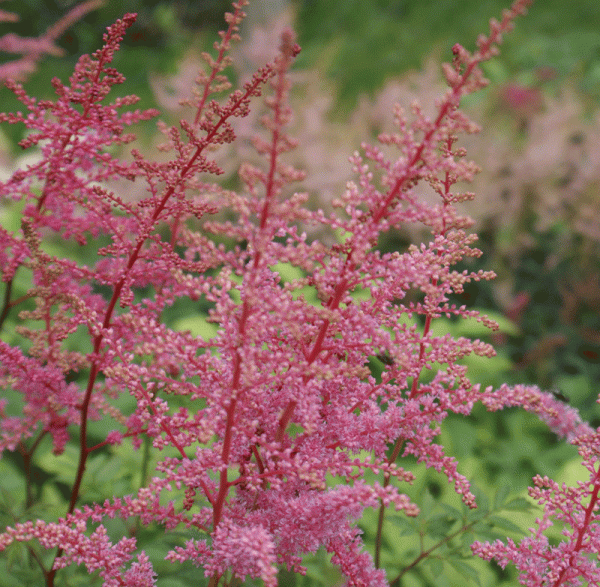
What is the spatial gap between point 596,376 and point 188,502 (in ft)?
13.3

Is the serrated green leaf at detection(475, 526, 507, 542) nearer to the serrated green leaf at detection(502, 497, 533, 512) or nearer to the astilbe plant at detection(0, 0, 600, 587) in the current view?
the serrated green leaf at detection(502, 497, 533, 512)

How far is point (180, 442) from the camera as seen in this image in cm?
121

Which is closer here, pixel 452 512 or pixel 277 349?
pixel 277 349

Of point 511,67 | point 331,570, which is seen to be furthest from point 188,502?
point 511,67

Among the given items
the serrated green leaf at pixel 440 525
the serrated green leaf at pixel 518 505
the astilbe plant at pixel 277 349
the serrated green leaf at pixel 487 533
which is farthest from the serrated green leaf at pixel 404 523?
the astilbe plant at pixel 277 349

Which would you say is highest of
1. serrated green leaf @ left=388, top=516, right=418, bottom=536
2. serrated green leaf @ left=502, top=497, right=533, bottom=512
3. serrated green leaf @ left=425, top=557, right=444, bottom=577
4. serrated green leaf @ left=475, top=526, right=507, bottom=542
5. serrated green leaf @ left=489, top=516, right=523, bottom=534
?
serrated green leaf @ left=502, top=497, right=533, bottom=512

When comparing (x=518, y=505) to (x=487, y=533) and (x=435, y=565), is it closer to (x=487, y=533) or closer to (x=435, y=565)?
(x=487, y=533)

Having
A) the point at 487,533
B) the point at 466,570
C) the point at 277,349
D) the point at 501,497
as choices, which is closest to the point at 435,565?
the point at 466,570

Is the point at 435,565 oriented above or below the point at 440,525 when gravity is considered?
below

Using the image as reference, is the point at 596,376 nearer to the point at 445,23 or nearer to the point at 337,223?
the point at 337,223

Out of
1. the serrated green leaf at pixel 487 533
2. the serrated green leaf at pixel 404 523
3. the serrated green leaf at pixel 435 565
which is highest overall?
the serrated green leaf at pixel 487 533

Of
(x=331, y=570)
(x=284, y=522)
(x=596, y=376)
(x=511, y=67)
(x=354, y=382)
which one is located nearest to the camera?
(x=284, y=522)

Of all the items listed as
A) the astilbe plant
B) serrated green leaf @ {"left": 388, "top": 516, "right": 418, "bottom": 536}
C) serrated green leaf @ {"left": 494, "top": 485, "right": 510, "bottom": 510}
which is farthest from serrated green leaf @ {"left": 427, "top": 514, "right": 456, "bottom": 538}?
the astilbe plant

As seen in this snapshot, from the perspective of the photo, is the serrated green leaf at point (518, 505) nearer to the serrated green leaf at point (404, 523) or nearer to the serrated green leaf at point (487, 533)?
the serrated green leaf at point (487, 533)
